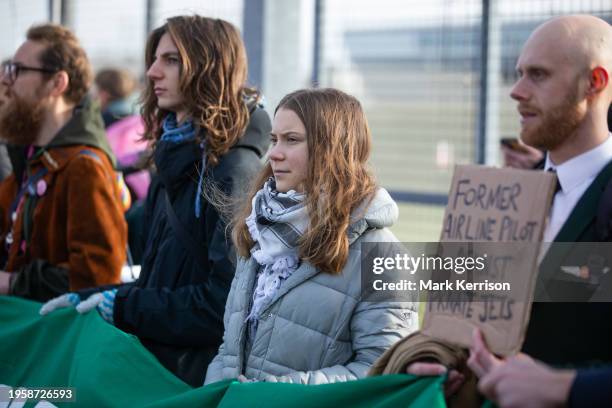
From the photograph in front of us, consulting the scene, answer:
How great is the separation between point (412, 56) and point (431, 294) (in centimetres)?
663

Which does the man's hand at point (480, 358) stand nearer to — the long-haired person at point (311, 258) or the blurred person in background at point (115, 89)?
the long-haired person at point (311, 258)

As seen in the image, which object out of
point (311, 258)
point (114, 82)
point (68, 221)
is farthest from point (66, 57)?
point (114, 82)

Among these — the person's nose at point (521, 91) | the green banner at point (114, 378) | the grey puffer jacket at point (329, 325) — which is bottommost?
the green banner at point (114, 378)

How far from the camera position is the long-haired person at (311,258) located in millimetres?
3105

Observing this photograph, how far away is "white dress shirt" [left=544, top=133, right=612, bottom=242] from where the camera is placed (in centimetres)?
256

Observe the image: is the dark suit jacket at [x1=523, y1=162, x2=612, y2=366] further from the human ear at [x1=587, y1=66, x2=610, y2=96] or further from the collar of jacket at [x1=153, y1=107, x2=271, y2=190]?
the collar of jacket at [x1=153, y1=107, x2=271, y2=190]

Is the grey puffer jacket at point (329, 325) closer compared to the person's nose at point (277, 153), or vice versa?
the grey puffer jacket at point (329, 325)

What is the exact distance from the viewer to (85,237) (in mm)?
4664

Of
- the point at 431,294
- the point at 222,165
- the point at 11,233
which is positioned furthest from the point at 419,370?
the point at 11,233

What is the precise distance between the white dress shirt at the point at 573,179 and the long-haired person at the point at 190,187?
1.53m

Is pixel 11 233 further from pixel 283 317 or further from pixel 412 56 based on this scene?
pixel 412 56

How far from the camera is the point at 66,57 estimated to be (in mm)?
5262

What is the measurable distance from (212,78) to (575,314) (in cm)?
219

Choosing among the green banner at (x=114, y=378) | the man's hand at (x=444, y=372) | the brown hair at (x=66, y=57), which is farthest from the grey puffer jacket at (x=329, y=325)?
the brown hair at (x=66, y=57)
